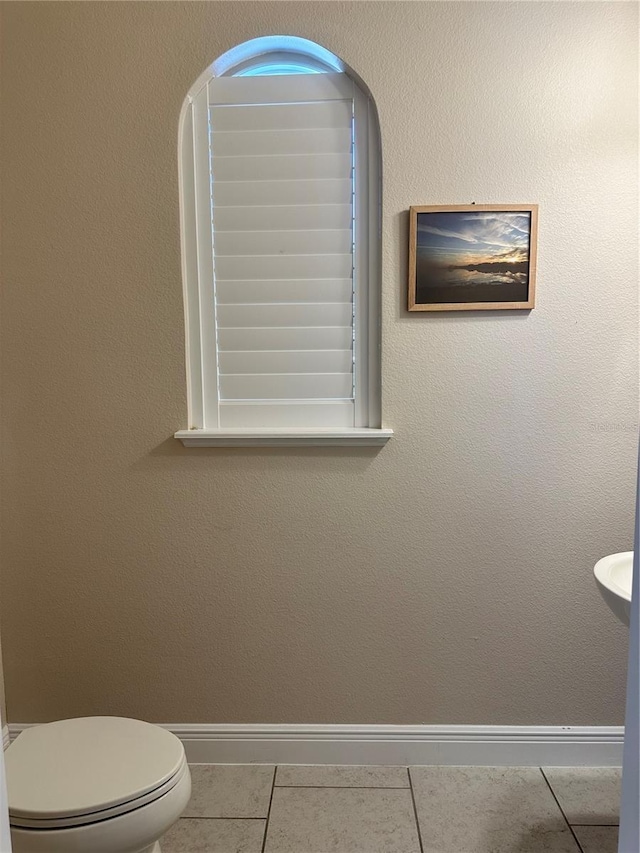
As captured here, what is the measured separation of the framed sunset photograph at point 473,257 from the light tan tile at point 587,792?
141cm

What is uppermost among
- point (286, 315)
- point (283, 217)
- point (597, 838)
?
point (283, 217)

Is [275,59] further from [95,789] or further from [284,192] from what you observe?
[95,789]

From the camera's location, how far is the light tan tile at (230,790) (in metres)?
1.62

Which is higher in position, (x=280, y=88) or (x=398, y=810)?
(x=280, y=88)

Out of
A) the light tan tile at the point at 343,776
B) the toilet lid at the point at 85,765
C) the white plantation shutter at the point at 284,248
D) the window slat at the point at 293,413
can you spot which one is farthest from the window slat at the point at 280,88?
the light tan tile at the point at 343,776

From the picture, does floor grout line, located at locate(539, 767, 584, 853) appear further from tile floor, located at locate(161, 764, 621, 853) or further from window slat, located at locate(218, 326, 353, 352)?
window slat, located at locate(218, 326, 353, 352)

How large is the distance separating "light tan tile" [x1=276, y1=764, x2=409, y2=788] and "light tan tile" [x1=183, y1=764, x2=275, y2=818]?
6cm

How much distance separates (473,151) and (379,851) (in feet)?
6.16

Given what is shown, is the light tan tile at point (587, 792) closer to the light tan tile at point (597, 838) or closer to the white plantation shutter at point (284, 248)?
the light tan tile at point (597, 838)

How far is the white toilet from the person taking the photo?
1.14 metres

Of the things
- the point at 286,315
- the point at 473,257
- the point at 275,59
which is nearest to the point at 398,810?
the point at 286,315

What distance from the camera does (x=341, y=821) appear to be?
5.17 feet

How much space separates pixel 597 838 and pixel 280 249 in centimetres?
183

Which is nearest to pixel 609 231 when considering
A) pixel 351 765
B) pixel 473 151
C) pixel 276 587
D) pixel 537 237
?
pixel 537 237
